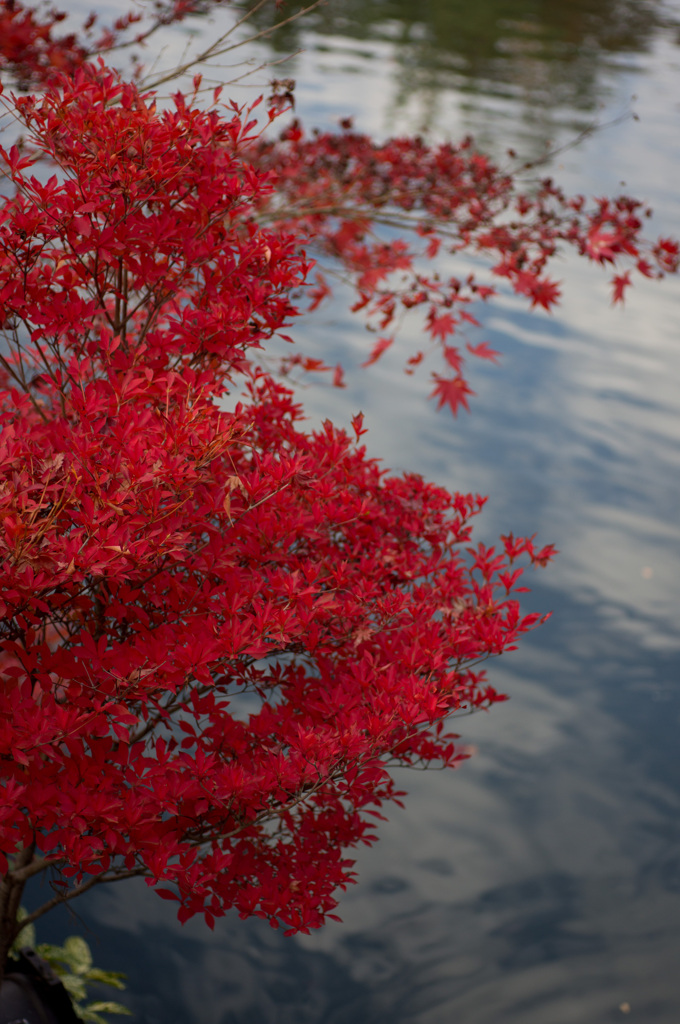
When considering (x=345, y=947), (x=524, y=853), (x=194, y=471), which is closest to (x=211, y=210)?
(x=194, y=471)

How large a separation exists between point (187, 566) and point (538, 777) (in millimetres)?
3988

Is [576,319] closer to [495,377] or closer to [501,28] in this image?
[495,377]

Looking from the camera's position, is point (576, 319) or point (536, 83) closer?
point (576, 319)

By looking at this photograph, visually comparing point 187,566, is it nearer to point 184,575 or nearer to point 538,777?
point 184,575

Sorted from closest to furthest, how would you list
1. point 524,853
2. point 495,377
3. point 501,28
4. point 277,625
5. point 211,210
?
1. point 277,625
2. point 211,210
3. point 524,853
4. point 495,377
5. point 501,28

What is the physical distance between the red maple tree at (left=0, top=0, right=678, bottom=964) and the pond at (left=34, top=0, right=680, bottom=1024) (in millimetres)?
1856

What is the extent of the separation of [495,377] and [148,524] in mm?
9057

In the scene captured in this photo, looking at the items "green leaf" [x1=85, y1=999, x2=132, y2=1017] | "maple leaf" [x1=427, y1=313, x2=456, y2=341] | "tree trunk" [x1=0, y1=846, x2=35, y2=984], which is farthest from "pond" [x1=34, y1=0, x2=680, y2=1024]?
"tree trunk" [x1=0, y1=846, x2=35, y2=984]

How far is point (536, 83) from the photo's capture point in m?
20.9

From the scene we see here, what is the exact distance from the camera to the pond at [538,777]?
4.00 meters

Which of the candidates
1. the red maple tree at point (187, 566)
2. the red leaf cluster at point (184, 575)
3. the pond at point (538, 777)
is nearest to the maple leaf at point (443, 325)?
the pond at point (538, 777)

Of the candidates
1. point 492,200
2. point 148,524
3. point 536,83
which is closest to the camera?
point 148,524

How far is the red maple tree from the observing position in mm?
1767

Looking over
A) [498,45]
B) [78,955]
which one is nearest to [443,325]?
[78,955]
